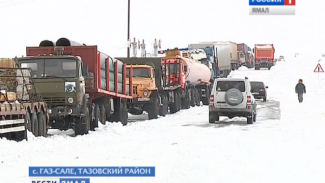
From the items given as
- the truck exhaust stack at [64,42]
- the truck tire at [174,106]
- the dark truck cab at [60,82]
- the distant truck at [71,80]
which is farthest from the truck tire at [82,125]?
the truck tire at [174,106]

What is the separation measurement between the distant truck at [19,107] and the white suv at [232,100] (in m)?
7.39

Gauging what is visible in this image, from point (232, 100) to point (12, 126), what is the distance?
30.9 ft

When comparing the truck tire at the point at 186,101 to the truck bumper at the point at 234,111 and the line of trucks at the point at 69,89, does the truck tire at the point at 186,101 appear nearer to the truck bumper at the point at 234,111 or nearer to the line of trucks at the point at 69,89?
the line of trucks at the point at 69,89

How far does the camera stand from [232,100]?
23094 mm

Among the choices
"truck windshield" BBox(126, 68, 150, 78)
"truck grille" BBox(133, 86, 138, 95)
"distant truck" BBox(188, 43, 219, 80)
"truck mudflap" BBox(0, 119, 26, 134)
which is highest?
"distant truck" BBox(188, 43, 219, 80)

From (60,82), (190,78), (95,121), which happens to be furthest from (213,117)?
(190,78)

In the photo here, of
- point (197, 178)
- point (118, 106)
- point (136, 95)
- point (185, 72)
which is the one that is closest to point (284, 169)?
point (197, 178)

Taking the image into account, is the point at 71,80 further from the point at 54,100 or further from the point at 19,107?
the point at 19,107

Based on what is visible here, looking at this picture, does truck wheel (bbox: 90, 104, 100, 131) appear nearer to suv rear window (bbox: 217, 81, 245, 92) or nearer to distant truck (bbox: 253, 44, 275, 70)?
suv rear window (bbox: 217, 81, 245, 92)

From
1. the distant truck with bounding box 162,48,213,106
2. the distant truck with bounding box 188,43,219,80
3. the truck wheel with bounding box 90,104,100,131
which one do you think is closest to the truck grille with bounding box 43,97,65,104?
the truck wheel with bounding box 90,104,100,131

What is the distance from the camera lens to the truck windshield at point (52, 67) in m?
19.2

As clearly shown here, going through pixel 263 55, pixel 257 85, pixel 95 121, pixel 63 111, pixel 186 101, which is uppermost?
pixel 263 55

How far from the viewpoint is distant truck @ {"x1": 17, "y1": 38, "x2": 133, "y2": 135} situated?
19.1 meters
